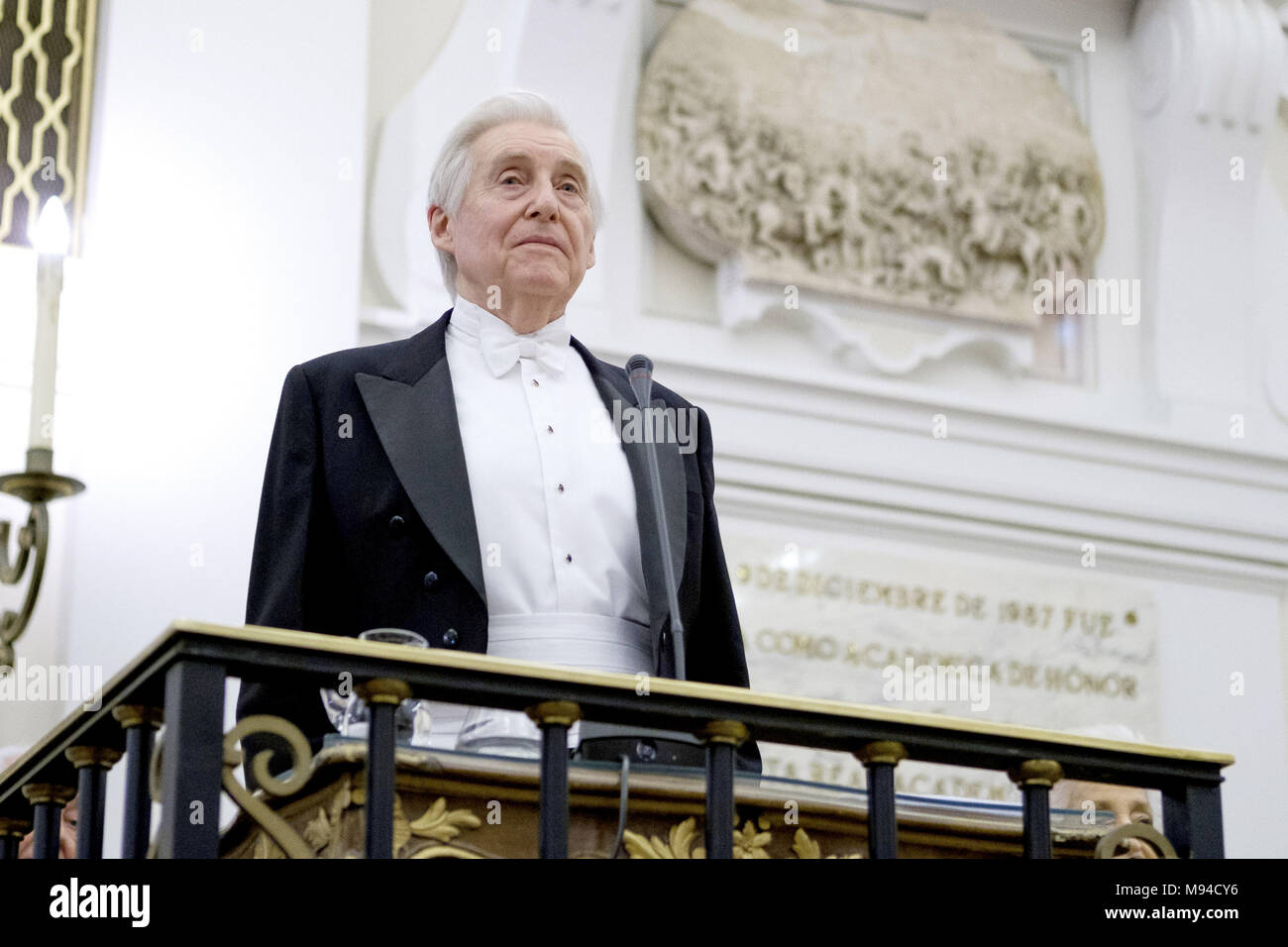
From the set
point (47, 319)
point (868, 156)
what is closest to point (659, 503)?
point (47, 319)

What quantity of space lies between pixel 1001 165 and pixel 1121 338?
0.65 metres

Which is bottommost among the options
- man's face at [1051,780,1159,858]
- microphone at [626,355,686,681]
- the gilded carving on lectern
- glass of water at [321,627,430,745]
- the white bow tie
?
man's face at [1051,780,1159,858]

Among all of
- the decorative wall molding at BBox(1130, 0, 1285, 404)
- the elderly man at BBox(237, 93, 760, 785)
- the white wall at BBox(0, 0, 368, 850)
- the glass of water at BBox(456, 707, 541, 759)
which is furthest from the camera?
the decorative wall molding at BBox(1130, 0, 1285, 404)

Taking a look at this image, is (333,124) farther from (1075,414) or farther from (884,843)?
(884,843)

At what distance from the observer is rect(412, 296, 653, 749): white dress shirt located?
309 centimetres

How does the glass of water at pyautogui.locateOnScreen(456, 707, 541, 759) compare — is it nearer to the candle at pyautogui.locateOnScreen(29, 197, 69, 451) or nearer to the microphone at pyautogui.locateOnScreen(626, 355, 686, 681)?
the microphone at pyautogui.locateOnScreen(626, 355, 686, 681)

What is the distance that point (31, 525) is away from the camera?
A: 14.4ft

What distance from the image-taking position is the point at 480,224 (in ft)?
11.6

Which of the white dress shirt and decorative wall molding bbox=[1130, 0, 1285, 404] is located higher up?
decorative wall molding bbox=[1130, 0, 1285, 404]

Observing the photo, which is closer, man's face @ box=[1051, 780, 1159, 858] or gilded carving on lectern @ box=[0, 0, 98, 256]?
man's face @ box=[1051, 780, 1159, 858]

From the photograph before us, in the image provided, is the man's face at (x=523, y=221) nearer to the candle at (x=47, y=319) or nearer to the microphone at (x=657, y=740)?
the microphone at (x=657, y=740)

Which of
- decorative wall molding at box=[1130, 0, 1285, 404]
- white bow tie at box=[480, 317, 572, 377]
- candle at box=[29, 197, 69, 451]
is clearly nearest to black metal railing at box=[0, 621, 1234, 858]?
white bow tie at box=[480, 317, 572, 377]

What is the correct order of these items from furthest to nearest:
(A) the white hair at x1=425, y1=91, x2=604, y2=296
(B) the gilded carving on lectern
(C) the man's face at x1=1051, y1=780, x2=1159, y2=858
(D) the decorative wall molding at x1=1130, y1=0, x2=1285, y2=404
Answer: (D) the decorative wall molding at x1=1130, y1=0, x2=1285, y2=404, (B) the gilded carving on lectern, (C) the man's face at x1=1051, y1=780, x2=1159, y2=858, (A) the white hair at x1=425, y1=91, x2=604, y2=296

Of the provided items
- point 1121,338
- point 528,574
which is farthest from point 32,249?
point 1121,338
